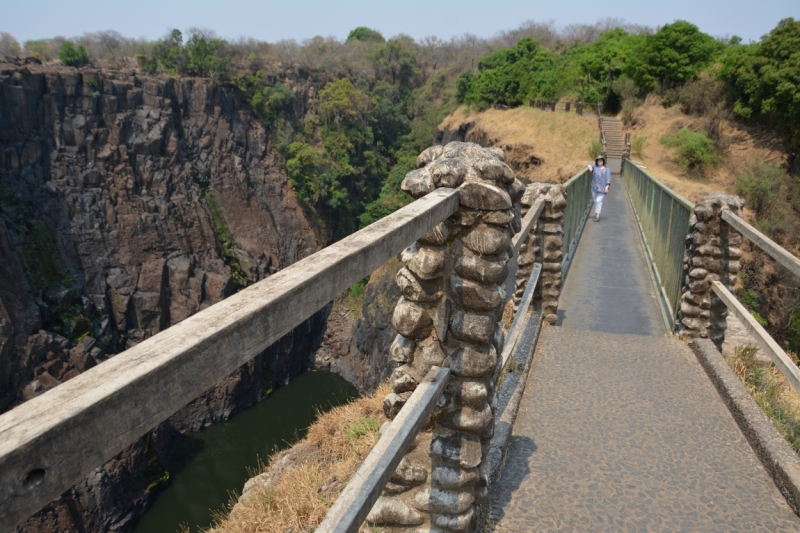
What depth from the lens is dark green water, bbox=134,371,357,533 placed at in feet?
64.6

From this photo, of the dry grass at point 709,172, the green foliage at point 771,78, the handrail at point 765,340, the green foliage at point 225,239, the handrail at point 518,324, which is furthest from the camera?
the green foliage at point 225,239

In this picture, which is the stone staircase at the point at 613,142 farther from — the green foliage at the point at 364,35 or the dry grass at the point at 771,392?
the green foliage at the point at 364,35

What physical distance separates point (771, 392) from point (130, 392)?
539 cm

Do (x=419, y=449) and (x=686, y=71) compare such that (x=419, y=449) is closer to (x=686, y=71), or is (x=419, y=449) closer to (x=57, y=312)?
(x=57, y=312)

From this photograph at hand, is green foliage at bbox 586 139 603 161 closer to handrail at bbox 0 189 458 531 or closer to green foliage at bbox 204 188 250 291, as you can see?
green foliage at bbox 204 188 250 291

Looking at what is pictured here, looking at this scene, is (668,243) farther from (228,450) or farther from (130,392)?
(228,450)

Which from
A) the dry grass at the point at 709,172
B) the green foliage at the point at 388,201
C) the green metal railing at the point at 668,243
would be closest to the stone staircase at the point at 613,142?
the dry grass at the point at 709,172

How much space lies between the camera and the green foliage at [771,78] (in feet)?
74.3

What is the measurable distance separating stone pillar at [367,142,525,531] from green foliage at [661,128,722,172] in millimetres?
25721

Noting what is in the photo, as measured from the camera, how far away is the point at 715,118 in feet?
86.5

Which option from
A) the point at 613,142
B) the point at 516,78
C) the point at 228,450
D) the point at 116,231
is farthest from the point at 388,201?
the point at 228,450

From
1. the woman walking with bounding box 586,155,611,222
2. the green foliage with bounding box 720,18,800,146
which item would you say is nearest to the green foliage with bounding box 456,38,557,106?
the green foliage with bounding box 720,18,800,146

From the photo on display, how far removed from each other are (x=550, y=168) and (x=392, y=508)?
26.9 m

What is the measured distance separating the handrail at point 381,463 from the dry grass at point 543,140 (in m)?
24.3
